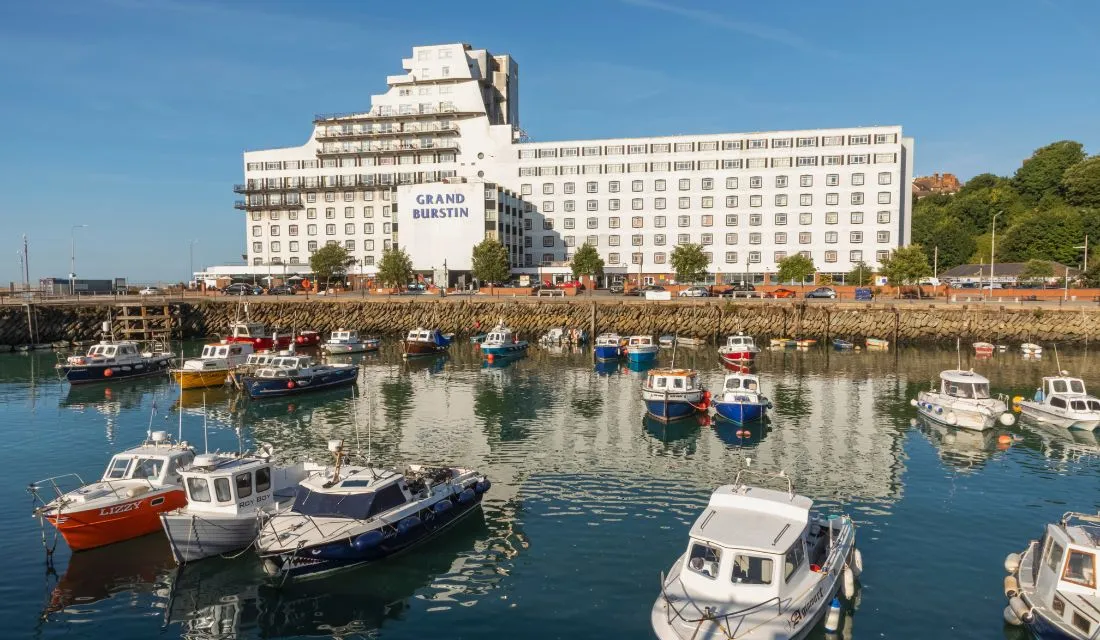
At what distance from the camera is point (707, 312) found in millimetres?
90312

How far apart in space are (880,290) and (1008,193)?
231 feet

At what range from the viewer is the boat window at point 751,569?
1705 cm

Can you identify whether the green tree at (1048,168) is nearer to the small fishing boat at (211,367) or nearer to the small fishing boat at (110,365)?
the small fishing boat at (211,367)

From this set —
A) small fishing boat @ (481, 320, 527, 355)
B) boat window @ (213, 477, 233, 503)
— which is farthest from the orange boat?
small fishing boat @ (481, 320, 527, 355)

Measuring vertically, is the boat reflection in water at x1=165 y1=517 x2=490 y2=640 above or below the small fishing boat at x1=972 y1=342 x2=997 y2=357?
below

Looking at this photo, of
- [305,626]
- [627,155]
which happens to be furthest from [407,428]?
[627,155]

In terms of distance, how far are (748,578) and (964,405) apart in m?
30.3

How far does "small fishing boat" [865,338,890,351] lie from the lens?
3115 inches

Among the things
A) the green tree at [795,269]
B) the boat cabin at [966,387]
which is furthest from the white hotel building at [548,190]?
the boat cabin at [966,387]

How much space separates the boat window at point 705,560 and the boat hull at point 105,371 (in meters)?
58.0

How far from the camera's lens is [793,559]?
18031 millimetres

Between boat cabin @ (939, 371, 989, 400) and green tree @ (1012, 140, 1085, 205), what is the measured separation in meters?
130

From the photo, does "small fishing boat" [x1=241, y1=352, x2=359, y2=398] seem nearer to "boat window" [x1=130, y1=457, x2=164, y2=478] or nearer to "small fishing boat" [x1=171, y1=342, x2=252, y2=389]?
"small fishing boat" [x1=171, y1=342, x2=252, y2=389]

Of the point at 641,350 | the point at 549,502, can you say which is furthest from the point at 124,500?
the point at 641,350
